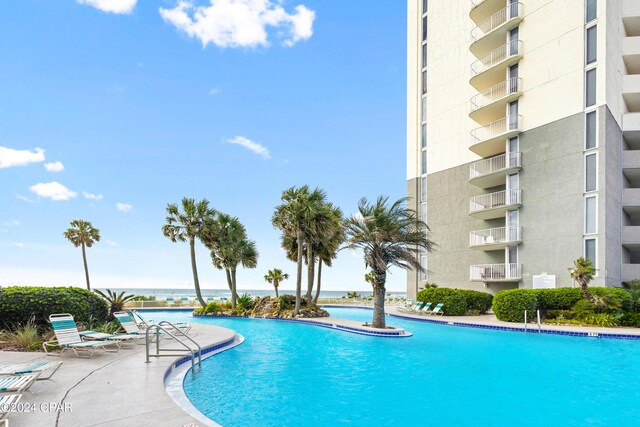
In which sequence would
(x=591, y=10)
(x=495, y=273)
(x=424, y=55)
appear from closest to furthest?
(x=591, y=10), (x=495, y=273), (x=424, y=55)

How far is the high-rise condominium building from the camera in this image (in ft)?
68.3

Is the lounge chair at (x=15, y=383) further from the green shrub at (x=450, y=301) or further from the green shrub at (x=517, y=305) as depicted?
the green shrub at (x=450, y=301)

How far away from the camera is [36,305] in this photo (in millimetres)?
11000

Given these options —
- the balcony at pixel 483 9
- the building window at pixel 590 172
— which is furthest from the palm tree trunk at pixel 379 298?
the balcony at pixel 483 9

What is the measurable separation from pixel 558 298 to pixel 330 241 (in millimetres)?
12256

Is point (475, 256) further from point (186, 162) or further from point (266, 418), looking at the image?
point (266, 418)

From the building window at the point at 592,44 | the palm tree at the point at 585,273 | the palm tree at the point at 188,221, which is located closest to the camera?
the palm tree at the point at 585,273

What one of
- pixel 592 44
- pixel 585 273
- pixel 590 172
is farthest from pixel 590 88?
pixel 585 273

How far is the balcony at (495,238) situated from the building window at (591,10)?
36.2 feet

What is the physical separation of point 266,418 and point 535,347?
33.8ft

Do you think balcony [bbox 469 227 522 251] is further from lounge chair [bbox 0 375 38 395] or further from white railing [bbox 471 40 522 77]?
lounge chair [bbox 0 375 38 395]

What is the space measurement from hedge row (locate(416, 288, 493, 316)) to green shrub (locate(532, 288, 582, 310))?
430cm

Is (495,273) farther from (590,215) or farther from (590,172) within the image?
(590,172)

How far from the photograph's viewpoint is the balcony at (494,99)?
79.9ft
